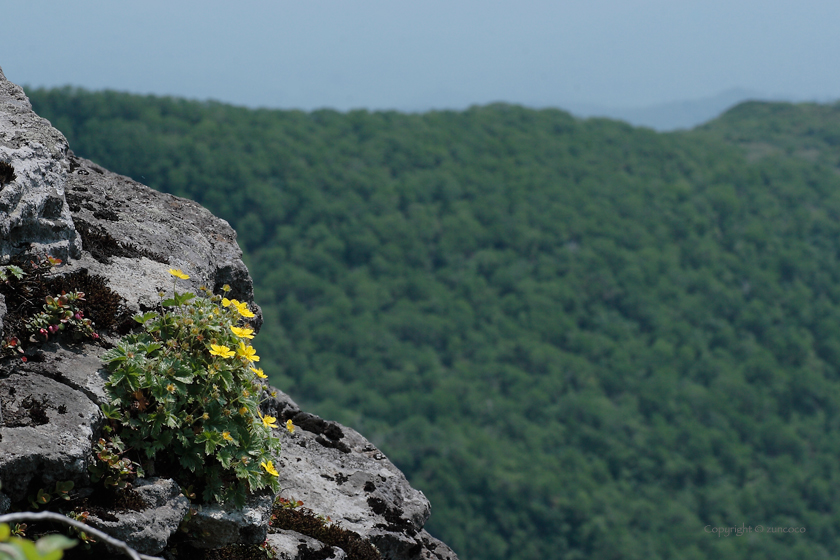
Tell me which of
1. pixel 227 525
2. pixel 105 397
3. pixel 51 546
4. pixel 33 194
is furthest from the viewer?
pixel 33 194

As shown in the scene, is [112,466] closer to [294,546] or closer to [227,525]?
[227,525]

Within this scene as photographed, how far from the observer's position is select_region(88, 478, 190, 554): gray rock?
460cm

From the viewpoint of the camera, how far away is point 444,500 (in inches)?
2830

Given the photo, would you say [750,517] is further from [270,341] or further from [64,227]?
[64,227]

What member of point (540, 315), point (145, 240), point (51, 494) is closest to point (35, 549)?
point (51, 494)

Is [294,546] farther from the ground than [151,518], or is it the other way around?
[151,518]

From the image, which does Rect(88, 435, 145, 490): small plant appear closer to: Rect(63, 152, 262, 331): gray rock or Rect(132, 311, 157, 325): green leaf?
Rect(132, 311, 157, 325): green leaf

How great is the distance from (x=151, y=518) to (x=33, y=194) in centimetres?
235

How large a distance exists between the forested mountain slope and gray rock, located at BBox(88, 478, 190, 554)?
219ft

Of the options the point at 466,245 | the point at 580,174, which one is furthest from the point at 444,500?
the point at 580,174

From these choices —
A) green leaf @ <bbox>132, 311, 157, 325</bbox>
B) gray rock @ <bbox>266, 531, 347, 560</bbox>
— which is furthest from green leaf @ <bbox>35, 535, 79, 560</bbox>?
gray rock @ <bbox>266, 531, 347, 560</bbox>

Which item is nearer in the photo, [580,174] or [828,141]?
[580,174]

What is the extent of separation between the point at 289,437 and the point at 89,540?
2927mm

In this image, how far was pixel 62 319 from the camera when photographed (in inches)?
206
